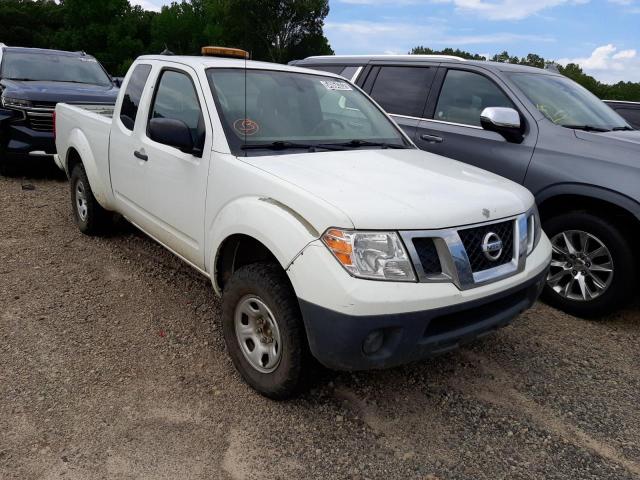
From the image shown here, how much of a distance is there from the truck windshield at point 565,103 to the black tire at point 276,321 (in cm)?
297

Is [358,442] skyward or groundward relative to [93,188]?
groundward

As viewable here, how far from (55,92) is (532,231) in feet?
22.4

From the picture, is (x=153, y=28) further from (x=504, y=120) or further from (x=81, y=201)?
(x=504, y=120)

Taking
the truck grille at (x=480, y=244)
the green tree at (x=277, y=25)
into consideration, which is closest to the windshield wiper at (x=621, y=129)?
the truck grille at (x=480, y=244)

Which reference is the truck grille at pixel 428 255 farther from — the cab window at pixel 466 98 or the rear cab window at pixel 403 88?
the rear cab window at pixel 403 88

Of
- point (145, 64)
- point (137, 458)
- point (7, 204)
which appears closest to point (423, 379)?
point (137, 458)

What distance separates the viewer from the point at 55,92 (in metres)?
7.40

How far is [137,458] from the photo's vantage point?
2.41 m

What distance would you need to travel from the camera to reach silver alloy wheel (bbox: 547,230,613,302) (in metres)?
3.89

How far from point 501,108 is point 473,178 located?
4.66 feet

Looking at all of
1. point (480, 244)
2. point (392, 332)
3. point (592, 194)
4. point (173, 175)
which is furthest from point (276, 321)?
point (592, 194)

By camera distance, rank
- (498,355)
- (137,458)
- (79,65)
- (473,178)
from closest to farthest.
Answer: (137,458), (473,178), (498,355), (79,65)

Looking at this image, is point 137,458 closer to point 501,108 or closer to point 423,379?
point 423,379

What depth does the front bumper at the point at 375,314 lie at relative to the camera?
7.39 feet
